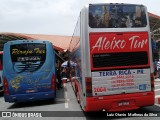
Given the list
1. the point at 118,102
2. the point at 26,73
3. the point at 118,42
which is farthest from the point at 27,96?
the point at 118,42

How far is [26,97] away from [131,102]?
5.62 metres

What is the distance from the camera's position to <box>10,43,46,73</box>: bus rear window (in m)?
13.1

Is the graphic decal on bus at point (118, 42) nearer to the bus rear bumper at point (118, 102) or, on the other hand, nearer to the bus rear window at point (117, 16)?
the bus rear window at point (117, 16)

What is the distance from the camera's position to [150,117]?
9.08 metres

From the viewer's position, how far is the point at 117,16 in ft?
30.0

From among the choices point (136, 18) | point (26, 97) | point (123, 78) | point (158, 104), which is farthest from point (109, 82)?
point (26, 97)

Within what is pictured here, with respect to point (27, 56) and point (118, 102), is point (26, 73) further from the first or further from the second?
point (118, 102)

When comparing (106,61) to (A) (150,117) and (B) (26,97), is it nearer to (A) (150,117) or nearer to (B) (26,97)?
(A) (150,117)

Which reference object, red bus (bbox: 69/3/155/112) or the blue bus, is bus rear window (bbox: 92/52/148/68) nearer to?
red bus (bbox: 69/3/155/112)

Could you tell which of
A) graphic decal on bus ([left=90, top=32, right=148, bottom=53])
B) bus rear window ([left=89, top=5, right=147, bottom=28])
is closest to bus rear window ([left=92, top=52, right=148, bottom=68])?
graphic decal on bus ([left=90, top=32, right=148, bottom=53])

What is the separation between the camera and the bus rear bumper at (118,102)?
8727 millimetres

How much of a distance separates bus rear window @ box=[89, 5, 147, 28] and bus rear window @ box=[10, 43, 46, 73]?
4.98 meters

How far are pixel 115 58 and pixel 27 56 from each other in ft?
17.8

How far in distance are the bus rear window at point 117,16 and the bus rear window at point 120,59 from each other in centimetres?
85
